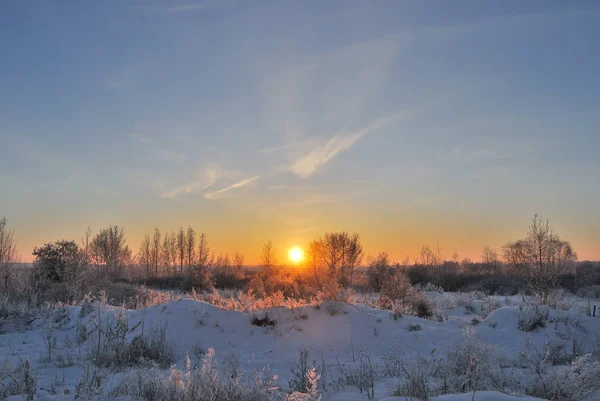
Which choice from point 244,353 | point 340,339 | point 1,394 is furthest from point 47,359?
point 340,339

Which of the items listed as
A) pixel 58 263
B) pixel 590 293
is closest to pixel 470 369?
pixel 58 263

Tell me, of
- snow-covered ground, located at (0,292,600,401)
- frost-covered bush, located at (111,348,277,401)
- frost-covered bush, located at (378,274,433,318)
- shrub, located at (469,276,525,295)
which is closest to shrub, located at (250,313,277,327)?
snow-covered ground, located at (0,292,600,401)

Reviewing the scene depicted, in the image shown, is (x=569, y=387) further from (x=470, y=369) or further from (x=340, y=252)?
(x=340, y=252)

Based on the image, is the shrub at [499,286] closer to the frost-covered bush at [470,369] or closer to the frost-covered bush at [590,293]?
the frost-covered bush at [590,293]

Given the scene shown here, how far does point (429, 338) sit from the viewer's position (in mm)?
9391

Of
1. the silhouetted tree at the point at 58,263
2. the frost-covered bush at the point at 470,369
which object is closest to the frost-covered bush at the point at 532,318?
the frost-covered bush at the point at 470,369

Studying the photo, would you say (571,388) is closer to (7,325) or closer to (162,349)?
(162,349)

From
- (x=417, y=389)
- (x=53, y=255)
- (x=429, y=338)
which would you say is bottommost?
(x=429, y=338)

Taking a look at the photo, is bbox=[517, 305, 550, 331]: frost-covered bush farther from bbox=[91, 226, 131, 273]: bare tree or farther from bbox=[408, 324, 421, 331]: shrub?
bbox=[91, 226, 131, 273]: bare tree

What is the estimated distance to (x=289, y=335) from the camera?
30.6ft

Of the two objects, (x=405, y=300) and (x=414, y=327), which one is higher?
(x=405, y=300)

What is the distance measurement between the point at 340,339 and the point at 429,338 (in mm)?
2058

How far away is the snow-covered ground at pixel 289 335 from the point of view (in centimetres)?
749

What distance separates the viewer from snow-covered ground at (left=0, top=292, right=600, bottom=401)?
24.6 feet
